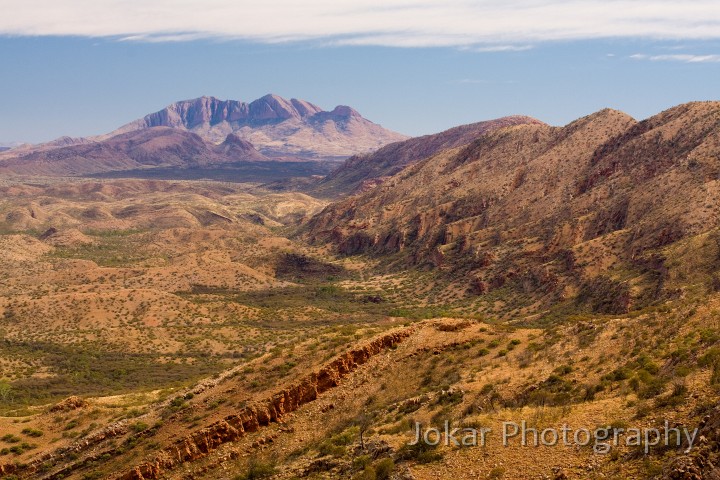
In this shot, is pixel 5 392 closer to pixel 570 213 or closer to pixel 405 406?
pixel 405 406

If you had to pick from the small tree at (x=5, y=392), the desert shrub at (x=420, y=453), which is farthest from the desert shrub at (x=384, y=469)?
the small tree at (x=5, y=392)

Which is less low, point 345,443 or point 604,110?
point 604,110

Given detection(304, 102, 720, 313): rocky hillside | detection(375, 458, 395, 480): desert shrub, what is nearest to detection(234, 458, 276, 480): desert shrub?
detection(375, 458, 395, 480): desert shrub

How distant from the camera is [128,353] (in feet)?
247

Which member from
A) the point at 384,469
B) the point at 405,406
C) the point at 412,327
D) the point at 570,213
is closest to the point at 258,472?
the point at 384,469

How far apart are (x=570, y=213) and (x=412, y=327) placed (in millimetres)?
72321

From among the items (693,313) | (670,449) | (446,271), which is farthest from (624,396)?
(446,271)

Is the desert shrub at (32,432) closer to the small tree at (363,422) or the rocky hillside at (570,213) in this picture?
the small tree at (363,422)

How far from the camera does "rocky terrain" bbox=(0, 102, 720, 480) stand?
22672 mm

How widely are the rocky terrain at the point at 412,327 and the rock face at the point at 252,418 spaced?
0.09 meters

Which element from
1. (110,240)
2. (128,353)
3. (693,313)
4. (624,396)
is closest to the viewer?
A: (624,396)

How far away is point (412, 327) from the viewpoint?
35656mm

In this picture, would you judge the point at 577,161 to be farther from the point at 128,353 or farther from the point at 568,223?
the point at 128,353

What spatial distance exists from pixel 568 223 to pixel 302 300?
147 ft
